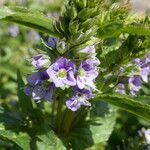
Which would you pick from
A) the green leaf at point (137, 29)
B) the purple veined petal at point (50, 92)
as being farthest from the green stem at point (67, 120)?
the green leaf at point (137, 29)

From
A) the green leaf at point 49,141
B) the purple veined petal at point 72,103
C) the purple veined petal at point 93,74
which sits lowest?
the green leaf at point 49,141

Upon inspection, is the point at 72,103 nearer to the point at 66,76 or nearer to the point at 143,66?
the point at 66,76

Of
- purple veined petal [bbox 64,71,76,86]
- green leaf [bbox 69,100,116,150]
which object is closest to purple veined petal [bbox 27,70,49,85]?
purple veined petal [bbox 64,71,76,86]

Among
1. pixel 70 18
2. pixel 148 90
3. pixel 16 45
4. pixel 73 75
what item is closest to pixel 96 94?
pixel 73 75

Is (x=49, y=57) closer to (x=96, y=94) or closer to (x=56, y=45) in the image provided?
(x=56, y=45)

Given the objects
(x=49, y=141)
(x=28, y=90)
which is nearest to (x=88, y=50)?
(x=28, y=90)

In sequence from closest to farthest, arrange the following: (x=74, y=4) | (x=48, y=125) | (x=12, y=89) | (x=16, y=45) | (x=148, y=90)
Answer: (x=74, y=4) → (x=48, y=125) → (x=148, y=90) → (x=12, y=89) → (x=16, y=45)

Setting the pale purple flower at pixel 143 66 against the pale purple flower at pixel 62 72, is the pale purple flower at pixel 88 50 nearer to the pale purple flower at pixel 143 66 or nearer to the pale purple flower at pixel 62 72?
the pale purple flower at pixel 62 72

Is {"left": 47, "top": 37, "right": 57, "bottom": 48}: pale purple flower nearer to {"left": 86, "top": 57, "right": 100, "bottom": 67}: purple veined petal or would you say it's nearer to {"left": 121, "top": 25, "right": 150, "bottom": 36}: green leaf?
{"left": 86, "top": 57, "right": 100, "bottom": 67}: purple veined petal
